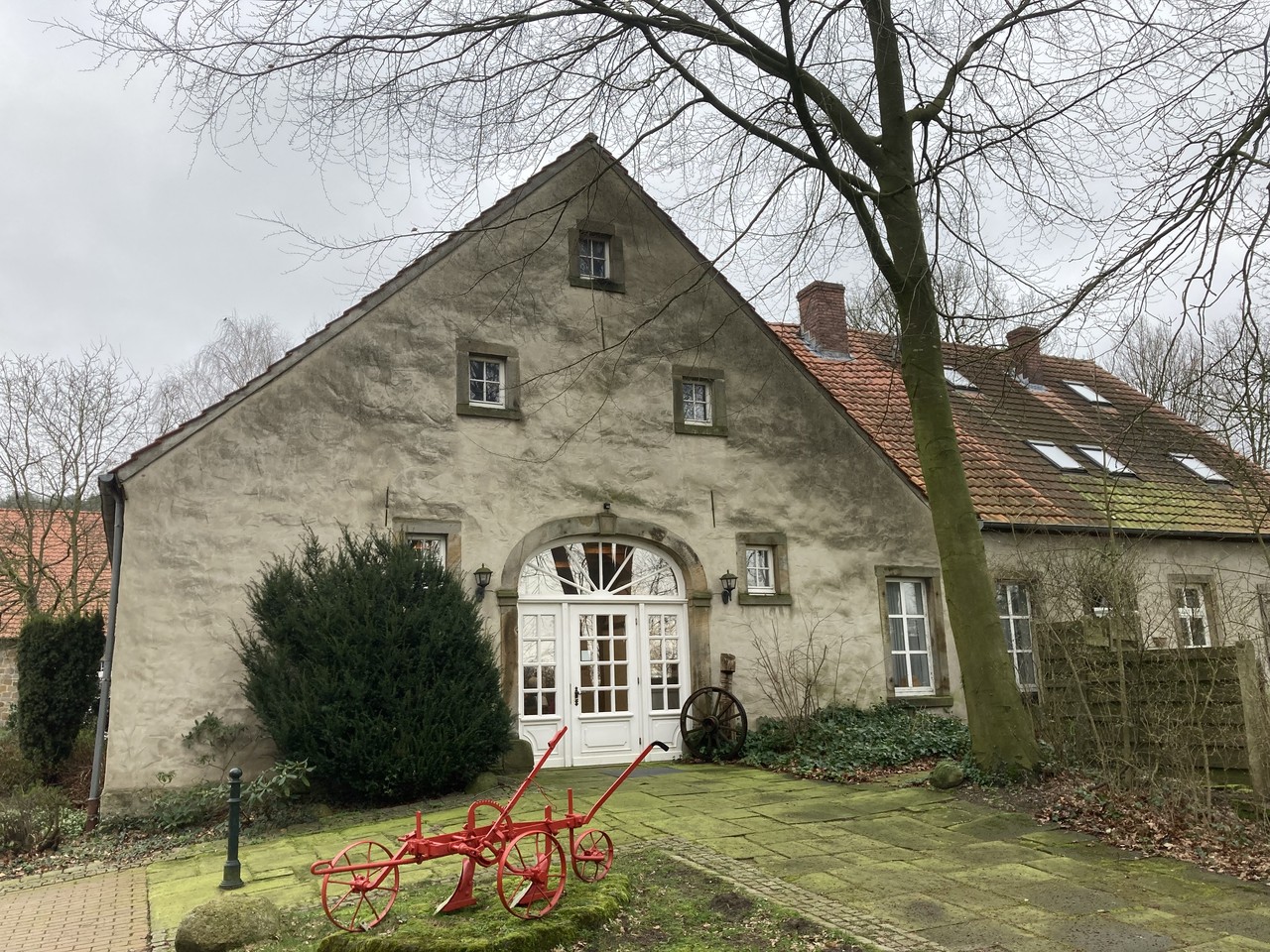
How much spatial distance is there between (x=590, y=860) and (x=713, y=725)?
625 cm

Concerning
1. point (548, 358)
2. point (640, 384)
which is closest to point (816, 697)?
point (640, 384)

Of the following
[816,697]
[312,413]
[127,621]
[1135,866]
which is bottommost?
[1135,866]

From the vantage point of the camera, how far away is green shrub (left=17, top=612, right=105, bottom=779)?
Result: 12781mm

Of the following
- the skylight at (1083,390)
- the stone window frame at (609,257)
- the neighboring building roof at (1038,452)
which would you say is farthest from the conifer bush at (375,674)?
the skylight at (1083,390)

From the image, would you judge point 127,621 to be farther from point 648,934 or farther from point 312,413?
point 648,934

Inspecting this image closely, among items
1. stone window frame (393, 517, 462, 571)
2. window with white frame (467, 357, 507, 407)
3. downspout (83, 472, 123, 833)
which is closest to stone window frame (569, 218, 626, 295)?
window with white frame (467, 357, 507, 407)

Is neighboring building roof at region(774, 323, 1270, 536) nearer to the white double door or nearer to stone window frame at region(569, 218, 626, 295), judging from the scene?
stone window frame at region(569, 218, 626, 295)

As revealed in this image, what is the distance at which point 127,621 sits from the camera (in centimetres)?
998

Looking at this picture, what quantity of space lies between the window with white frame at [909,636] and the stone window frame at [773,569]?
1.79 m

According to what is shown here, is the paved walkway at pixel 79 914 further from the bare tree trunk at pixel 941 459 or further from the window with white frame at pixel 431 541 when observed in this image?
the bare tree trunk at pixel 941 459

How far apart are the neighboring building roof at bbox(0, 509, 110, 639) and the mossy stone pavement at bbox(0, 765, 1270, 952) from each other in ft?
37.9

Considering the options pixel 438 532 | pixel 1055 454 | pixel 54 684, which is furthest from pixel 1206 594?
pixel 54 684

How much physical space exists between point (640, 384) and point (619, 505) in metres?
1.71

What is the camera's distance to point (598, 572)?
1238 cm
